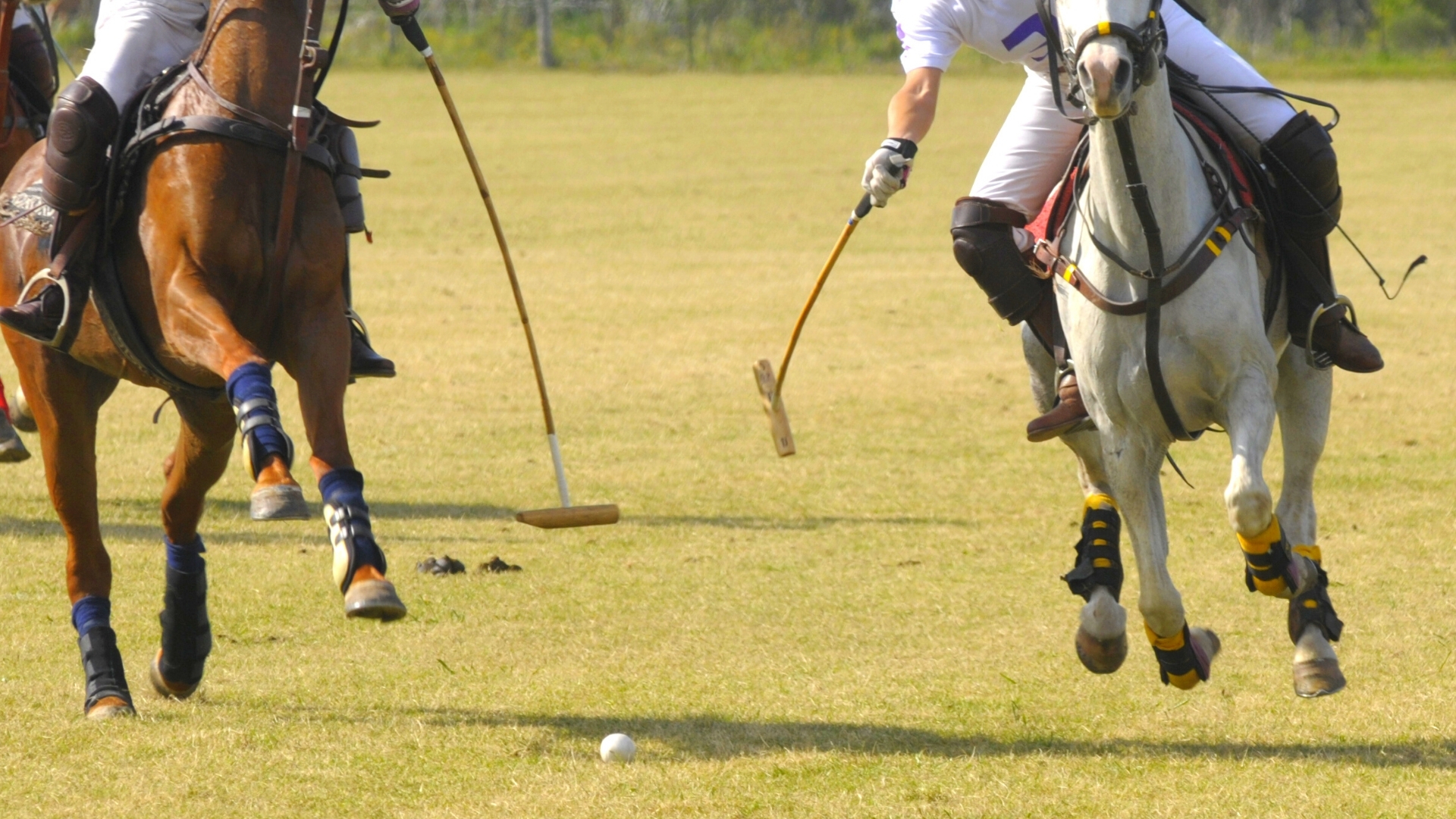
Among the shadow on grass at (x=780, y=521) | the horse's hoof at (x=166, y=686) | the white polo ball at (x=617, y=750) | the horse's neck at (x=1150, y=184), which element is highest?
the horse's neck at (x=1150, y=184)

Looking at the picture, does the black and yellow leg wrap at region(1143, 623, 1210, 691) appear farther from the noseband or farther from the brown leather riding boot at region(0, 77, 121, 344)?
the brown leather riding boot at region(0, 77, 121, 344)

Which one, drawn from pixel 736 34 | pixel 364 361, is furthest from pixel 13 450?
pixel 736 34

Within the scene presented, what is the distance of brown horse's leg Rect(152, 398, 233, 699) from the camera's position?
6.16 m

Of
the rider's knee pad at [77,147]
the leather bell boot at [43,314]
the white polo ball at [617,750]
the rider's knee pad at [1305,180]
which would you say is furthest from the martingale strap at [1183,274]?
the leather bell boot at [43,314]

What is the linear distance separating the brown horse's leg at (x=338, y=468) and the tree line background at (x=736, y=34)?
127 feet

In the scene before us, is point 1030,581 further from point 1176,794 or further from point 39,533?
point 39,533

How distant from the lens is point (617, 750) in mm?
5531

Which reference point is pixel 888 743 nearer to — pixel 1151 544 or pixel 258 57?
pixel 1151 544

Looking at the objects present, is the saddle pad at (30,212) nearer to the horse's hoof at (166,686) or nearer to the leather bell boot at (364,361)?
the leather bell boot at (364,361)

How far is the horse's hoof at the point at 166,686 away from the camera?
246 inches

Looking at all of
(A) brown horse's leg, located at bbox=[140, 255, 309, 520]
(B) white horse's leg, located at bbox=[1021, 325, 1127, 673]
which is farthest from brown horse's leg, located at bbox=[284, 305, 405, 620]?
(B) white horse's leg, located at bbox=[1021, 325, 1127, 673]

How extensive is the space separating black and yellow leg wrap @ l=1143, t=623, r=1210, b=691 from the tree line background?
3853 centimetres

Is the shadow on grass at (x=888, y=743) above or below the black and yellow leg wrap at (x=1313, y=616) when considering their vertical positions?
below

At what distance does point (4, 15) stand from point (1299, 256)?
16.9 feet
